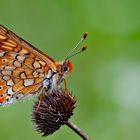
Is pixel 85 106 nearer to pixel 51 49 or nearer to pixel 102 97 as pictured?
pixel 102 97

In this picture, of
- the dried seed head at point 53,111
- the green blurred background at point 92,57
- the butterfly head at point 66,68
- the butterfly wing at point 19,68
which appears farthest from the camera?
the green blurred background at point 92,57

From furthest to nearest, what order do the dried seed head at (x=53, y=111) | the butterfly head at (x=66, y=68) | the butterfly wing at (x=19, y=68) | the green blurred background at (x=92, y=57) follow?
1. the green blurred background at (x=92, y=57)
2. the butterfly head at (x=66, y=68)
3. the butterfly wing at (x=19, y=68)
4. the dried seed head at (x=53, y=111)

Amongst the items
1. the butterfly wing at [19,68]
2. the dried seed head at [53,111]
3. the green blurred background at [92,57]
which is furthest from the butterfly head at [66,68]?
the green blurred background at [92,57]

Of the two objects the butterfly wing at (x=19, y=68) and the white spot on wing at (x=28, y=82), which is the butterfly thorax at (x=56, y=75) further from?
the white spot on wing at (x=28, y=82)

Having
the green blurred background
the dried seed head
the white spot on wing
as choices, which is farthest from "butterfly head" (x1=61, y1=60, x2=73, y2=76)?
the green blurred background

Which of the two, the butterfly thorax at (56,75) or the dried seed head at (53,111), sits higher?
the butterfly thorax at (56,75)

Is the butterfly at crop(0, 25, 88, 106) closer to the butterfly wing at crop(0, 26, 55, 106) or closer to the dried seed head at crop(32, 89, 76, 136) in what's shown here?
the butterfly wing at crop(0, 26, 55, 106)

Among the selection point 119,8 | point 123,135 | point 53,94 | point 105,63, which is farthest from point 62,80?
point 119,8
